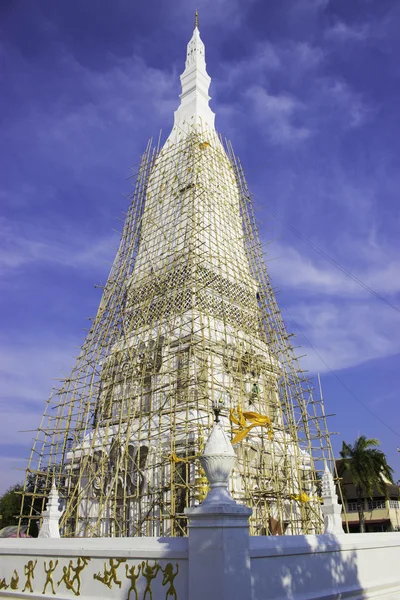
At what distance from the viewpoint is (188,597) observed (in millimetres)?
7582

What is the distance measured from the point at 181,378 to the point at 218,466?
11625 millimetres

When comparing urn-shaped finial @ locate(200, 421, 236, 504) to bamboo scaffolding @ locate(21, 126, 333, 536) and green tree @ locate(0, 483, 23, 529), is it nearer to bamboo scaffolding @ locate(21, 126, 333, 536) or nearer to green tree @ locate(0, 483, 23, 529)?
bamboo scaffolding @ locate(21, 126, 333, 536)

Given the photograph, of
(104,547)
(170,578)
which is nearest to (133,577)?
(170,578)

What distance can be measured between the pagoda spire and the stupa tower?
2275 mm

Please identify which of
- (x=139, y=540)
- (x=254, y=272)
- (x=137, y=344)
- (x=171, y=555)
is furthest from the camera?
(x=254, y=272)

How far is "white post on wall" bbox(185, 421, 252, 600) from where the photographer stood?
23.9 feet

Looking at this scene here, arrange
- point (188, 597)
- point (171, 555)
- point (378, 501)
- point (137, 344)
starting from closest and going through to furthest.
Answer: point (188, 597)
point (171, 555)
point (137, 344)
point (378, 501)

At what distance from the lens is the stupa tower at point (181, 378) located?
59.1ft

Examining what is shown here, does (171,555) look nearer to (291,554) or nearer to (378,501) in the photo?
(291,554)

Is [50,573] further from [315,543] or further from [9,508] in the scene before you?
[9,508]

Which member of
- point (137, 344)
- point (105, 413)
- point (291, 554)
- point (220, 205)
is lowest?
point (291, 554)

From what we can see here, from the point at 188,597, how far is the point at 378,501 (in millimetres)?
Result: 33484

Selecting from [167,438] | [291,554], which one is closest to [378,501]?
[167,438]

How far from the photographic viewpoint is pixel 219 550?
7.40m
